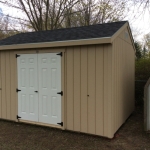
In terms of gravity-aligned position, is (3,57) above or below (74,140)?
above

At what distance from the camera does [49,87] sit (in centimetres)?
462

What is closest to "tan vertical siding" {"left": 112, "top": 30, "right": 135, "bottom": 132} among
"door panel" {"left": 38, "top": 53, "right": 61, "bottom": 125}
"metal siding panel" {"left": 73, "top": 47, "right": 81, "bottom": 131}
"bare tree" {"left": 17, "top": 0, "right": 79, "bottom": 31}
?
"metal siding panel" {"left": 73, "top": 47, "right": 81, "bottom": 131}

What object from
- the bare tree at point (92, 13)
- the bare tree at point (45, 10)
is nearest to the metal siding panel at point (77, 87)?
the bare tree at point (92, 13)

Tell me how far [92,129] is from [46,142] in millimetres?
1100

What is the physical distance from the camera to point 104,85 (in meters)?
3.92

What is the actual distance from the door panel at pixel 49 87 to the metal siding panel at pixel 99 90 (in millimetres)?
1049

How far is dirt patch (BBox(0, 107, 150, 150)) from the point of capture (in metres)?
3.58

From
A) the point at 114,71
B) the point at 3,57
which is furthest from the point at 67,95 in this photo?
the point at 3,57

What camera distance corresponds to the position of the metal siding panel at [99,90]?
3943 millimetres

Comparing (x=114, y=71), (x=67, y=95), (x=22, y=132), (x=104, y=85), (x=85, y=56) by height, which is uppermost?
(x=85, y=56)

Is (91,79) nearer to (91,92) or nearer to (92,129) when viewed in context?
(91,92)

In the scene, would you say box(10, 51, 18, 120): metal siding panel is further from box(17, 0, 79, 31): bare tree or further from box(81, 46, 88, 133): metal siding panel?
box(17, 0, 79, 31): bare tree

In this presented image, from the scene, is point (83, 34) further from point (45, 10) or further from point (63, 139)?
point (45, 10)

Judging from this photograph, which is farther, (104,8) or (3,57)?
(104,8)
